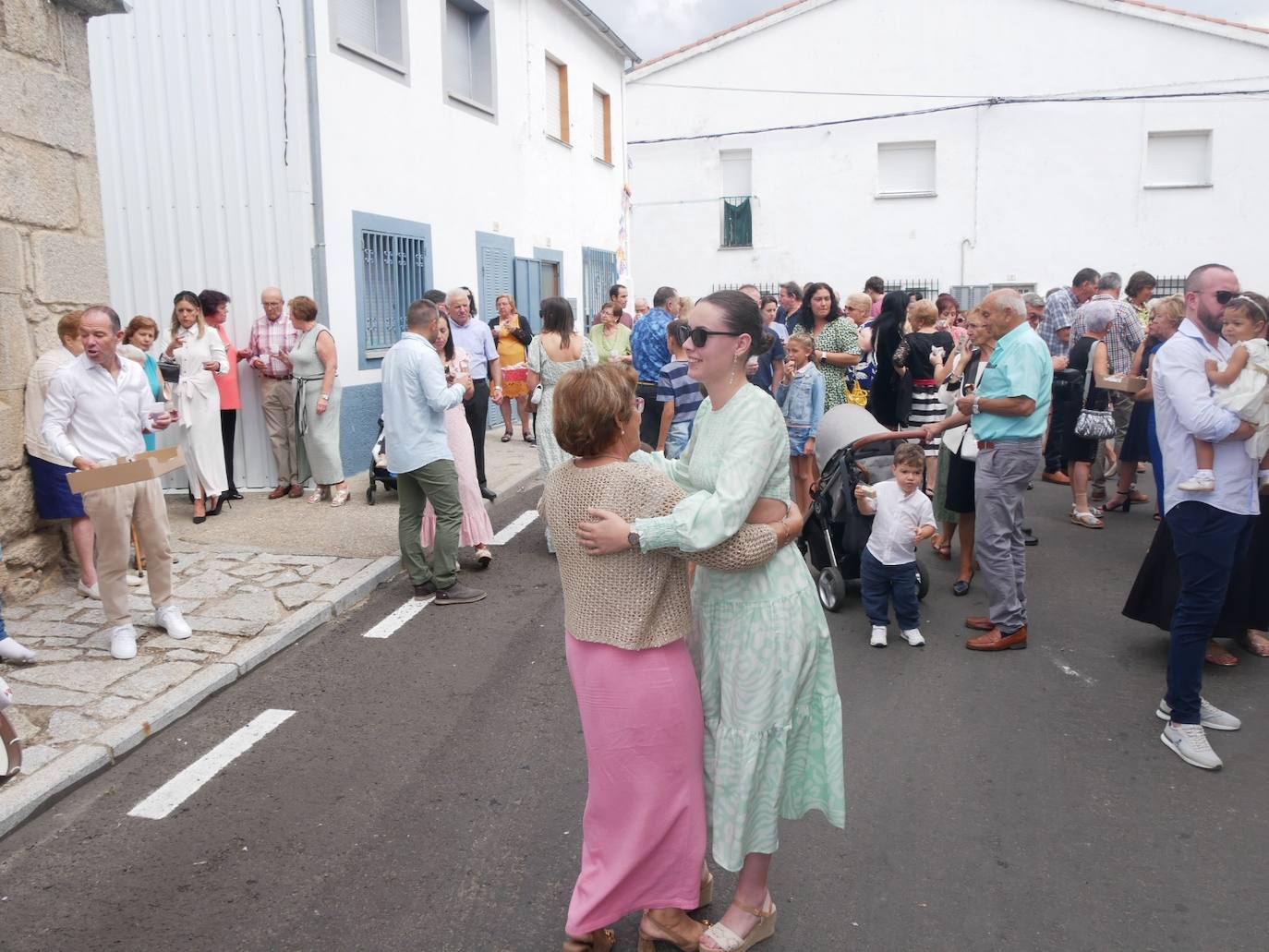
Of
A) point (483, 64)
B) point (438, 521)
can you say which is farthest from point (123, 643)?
point (483, 64)

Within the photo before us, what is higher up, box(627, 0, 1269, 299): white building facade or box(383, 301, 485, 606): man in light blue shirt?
box(627, 0, 1269, 299): white building facade

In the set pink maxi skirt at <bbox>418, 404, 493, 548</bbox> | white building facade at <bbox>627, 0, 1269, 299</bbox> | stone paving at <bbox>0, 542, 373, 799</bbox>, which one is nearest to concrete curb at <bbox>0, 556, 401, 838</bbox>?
stone paving at <bbox>0, 542, 373, 799</bbox>

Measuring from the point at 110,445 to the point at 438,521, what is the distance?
1.97m

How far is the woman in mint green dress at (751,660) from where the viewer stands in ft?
9.43

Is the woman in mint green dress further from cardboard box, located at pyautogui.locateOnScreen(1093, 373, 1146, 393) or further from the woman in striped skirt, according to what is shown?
the woman in striped skirt

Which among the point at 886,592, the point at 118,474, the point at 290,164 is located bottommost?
the point at 886,592

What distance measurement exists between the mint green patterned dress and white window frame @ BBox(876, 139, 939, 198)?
24.4m

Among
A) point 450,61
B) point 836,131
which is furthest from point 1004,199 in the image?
point 450,61

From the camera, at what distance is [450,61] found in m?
13.2

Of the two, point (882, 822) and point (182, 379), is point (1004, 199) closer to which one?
point (182, 379)

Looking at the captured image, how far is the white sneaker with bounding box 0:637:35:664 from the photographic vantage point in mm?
5328

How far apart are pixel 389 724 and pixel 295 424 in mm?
5590

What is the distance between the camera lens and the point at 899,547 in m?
5.65

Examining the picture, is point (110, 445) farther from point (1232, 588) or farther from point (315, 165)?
point (1232, 588)
